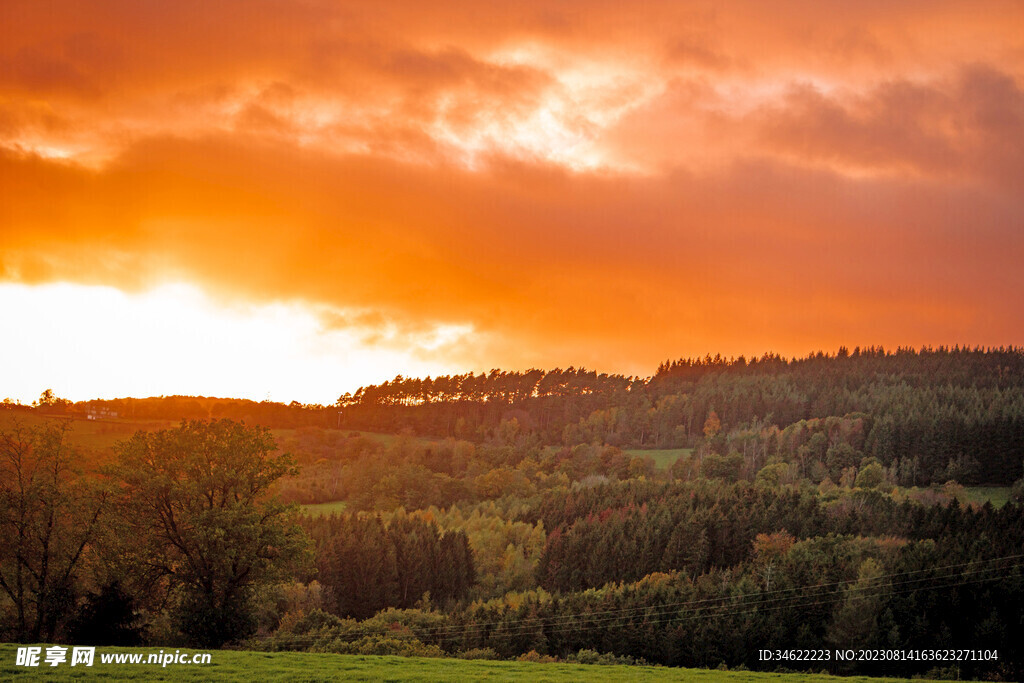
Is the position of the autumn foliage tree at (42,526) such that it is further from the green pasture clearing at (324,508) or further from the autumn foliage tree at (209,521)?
the green pasture clearing at (324,508)

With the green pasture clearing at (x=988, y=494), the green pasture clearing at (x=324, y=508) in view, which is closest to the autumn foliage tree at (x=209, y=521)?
the green pasture clearing at (x=324, y=508)

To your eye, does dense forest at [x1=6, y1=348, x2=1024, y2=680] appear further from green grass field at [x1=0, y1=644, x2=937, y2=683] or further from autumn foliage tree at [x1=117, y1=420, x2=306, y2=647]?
green grass field at [x1=0, y1=644, x2=937, y2=683]

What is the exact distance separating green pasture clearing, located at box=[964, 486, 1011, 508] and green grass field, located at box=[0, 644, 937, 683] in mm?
134816

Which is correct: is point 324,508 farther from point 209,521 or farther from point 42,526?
point 209,521

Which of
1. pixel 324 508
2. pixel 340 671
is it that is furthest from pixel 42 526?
pixel 324 508

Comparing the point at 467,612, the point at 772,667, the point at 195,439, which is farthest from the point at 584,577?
the point at 195,439

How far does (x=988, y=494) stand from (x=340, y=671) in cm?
16384

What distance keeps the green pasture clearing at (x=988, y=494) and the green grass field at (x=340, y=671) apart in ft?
442

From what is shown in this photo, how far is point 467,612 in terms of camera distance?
371ft

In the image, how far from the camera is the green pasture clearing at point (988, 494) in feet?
542

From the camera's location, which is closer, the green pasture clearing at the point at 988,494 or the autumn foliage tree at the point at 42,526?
the autumn foliage tree at the point at 42,526

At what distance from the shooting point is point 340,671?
4084cm

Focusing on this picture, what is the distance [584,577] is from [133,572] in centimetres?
9698

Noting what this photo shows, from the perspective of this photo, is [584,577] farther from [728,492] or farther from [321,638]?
[321,638]
